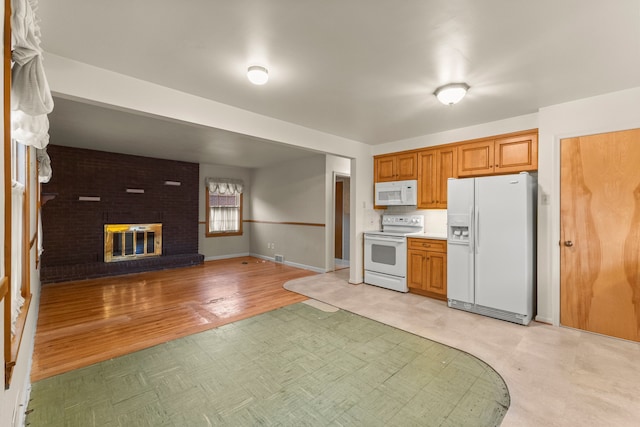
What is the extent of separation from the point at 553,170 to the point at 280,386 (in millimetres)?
3556

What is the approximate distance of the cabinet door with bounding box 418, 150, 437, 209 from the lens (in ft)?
14.1

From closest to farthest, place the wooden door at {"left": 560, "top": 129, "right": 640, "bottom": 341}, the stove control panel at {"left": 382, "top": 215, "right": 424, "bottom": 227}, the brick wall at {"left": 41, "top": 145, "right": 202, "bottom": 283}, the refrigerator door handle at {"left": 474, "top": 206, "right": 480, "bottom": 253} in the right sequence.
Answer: the wooden door at {"left": 560, "top": 129, "right": 640, "bottom": 341} < the refrigerator door handle at {"left": 474, "top": 206, "right": 480, "bottom": 253} < the stove control panel at {"left": 382, "top": 215, "right": 424, "bottom": 227} < the brick wall at {"left": 41, "top": 145, "right": 202, "bottom": 283}

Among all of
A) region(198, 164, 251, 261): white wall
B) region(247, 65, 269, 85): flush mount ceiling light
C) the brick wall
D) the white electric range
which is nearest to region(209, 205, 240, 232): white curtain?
region(198, 164, 251, 261): white wall

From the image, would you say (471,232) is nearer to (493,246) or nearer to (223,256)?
(493,246)

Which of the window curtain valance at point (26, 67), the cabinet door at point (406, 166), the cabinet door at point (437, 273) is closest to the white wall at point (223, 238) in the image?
the cabinet door at point (406, 166)

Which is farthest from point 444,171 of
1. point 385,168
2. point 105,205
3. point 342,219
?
point 105,205

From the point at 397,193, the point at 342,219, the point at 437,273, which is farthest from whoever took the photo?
the point at 342,219

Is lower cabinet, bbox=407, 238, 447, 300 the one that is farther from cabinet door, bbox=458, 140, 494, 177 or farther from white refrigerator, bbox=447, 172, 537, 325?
cabinet door, bbox=458, 140, 494, 177

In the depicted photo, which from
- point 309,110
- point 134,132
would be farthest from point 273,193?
point 309,110

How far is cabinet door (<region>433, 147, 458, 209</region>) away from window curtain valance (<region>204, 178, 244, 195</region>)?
5.20 m

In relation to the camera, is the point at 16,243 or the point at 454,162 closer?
the point at 16,243

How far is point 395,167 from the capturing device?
4781mm

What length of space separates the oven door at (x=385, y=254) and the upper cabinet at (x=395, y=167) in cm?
100

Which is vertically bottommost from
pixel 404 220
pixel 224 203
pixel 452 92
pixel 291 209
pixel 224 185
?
pixel 404 220
